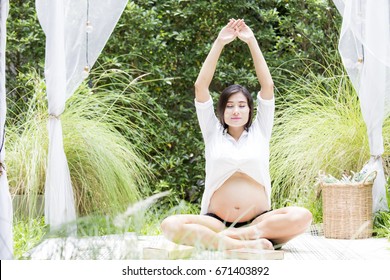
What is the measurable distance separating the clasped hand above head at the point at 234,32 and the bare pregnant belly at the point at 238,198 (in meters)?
0.75

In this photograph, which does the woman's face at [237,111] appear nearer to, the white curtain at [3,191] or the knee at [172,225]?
the knee at [172,225]

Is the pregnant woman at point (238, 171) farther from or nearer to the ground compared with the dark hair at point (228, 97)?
nearer to the ground

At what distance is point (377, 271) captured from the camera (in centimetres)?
229

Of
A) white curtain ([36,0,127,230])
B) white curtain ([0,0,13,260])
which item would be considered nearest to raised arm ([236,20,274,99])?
white curtain ([36,0,127,230])

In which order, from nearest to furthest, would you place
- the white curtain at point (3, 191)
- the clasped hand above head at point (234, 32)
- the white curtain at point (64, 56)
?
1. the white curtain at point (3, 191)
2. the clasped hand above head at point (234, 32)
3. the white curtain at point (64, 56)

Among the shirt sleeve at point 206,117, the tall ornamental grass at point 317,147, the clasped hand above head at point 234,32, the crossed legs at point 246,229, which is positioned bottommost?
the crossed legs at point 246,229

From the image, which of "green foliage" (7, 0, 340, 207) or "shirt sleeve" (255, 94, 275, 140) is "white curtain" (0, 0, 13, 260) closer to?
"shirt sleeve" (255, 94, 275, 140)

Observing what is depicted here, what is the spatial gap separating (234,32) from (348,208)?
1.42 m

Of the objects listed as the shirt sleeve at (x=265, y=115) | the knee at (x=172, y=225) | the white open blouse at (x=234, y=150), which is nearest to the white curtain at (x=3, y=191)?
the knee at (x=172, y=225)

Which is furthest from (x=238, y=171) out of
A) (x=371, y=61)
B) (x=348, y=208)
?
(x=371, y=61)

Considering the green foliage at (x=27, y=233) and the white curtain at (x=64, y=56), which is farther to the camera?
the white curtain at (x=64, y=56)

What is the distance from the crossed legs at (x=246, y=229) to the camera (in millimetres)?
3510

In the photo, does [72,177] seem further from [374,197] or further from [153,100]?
[374,197]

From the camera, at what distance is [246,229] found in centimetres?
369
